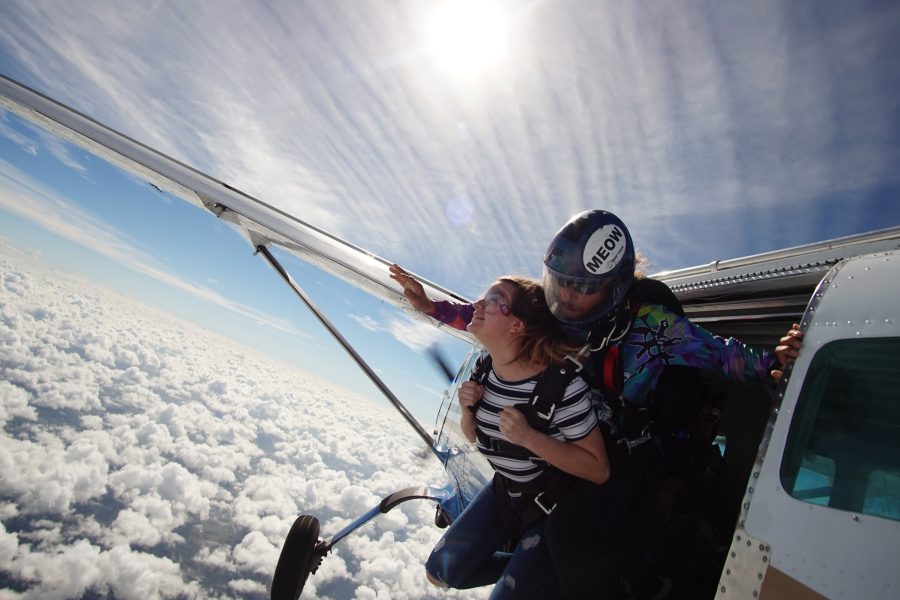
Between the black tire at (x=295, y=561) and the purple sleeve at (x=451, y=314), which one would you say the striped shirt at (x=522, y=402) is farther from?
the black tire at (x=295, y=561)

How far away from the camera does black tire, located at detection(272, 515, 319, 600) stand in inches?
170

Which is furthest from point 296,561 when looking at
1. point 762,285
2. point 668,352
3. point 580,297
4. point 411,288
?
point 762,285

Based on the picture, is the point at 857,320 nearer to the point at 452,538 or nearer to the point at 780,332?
the point at 780,332

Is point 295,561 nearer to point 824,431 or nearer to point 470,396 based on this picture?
point 470,396

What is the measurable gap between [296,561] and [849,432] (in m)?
4.91

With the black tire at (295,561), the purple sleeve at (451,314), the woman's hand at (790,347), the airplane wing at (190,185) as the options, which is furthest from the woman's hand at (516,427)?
the black tire at (295,561)

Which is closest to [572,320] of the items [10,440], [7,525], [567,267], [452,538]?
[567,267]

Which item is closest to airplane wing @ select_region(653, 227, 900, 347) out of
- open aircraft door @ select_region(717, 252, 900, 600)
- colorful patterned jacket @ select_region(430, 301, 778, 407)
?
open aircraft door @ select_region(717, 252, 900, 600)

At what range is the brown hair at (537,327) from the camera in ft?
7.39

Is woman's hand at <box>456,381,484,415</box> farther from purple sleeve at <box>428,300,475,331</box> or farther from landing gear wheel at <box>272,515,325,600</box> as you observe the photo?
landing gear wheel at <box>272,515,325,600</box>

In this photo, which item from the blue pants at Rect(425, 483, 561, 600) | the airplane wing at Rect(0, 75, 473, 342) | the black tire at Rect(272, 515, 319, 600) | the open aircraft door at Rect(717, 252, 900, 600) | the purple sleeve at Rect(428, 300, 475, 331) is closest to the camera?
the open aircraft door at Rect(717, 252, 900, 600)

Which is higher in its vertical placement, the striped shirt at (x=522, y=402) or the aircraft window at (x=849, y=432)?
the aircraft window at (x=849, y=432)

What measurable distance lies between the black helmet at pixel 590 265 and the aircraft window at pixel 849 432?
1017 millimetres

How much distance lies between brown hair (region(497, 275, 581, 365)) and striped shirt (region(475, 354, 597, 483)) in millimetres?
140
